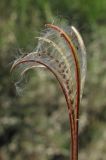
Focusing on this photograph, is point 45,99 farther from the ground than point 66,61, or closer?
farther from the ground

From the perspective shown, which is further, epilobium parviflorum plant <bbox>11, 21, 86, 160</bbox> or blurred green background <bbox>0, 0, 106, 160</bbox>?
blurred green background <bbox>0, 0, 106, 160</bbox>

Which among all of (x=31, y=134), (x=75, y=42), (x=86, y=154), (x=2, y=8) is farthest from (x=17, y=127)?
(x=75, y=42)

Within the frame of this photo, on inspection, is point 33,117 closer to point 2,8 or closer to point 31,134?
point 31,134

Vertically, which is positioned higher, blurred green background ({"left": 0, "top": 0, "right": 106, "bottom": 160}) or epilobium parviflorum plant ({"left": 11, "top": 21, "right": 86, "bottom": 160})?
blurred green background ({"left": 0, "top": 0, "right": 106, "bottom": 160})

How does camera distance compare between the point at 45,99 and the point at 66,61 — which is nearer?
the point at 66,61
